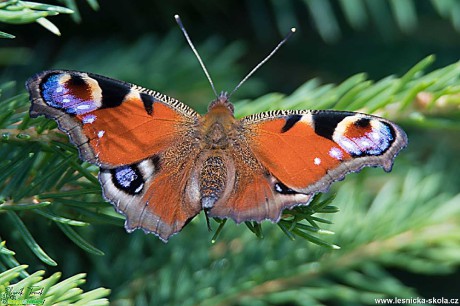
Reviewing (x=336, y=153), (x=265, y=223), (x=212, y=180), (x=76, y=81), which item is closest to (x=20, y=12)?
(x=76, y=81)

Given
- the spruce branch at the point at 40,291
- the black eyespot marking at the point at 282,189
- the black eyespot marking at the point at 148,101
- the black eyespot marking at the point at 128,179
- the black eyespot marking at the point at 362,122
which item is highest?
the black eyespot marking at the point at 362,122

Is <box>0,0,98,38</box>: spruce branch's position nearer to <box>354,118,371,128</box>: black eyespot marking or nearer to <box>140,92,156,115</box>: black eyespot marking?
<box>140,92,156,115</box>: black eyespot marking

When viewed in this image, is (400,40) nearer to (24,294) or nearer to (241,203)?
(241,203)

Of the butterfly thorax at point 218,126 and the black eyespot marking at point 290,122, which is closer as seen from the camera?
Answer: the black eyespot marking at point 290,122

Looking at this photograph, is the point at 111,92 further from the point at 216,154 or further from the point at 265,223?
the point at 265,223

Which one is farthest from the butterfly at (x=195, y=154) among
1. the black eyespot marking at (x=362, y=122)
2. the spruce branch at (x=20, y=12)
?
the spruce branch at (x=20, y=12)

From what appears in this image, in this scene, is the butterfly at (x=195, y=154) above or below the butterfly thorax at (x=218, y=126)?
below

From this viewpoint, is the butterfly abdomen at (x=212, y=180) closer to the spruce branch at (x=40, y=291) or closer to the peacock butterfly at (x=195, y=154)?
the peacock butterfly at (x=195, y=154)

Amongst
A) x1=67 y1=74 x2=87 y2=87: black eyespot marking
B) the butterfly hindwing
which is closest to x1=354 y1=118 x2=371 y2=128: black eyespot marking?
the butterfly hindwing
